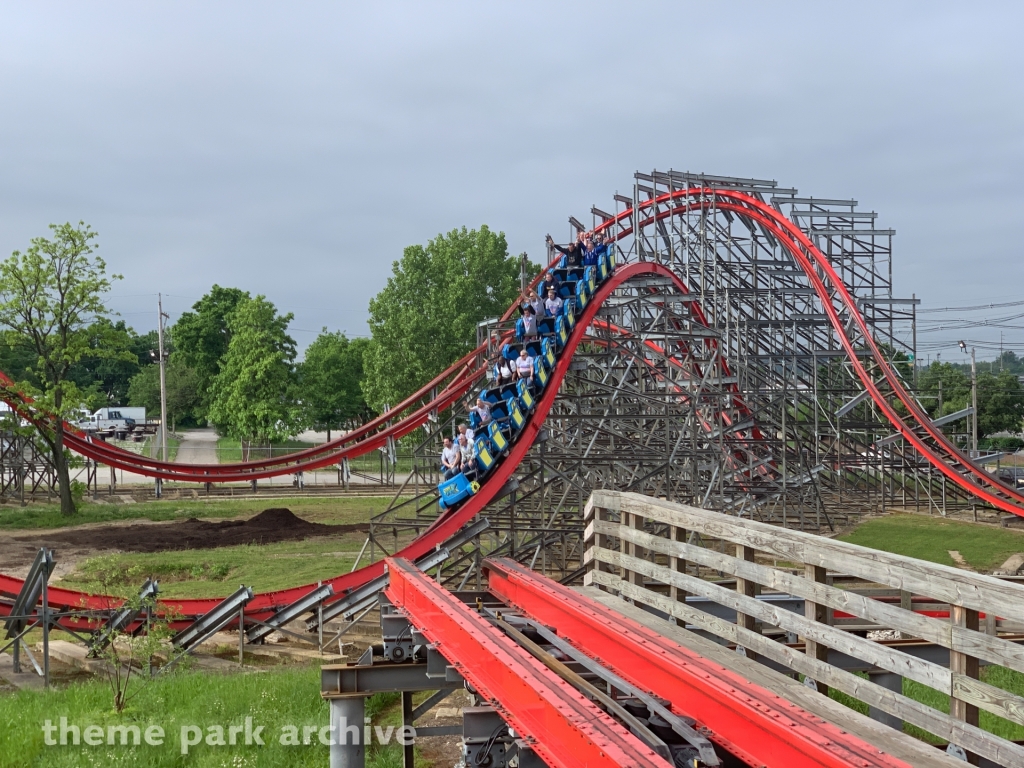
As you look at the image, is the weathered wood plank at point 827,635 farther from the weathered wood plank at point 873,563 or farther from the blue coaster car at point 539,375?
the blue coaster car at point 539,375

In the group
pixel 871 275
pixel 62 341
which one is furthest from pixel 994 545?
pixel 62 341

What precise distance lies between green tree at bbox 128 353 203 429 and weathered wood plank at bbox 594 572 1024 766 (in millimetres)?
66706

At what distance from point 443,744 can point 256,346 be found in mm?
38580

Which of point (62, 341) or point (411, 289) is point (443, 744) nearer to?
point (62, 341)

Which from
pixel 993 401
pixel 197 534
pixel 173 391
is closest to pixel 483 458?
pixel 197 534

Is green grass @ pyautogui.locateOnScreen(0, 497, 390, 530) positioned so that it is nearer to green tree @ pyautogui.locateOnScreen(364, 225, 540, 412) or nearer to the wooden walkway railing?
green tree @ pyautogui.locateOnScreen(364, 225, 540, 412)

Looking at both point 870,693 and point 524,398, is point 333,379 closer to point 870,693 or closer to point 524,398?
point 524,398

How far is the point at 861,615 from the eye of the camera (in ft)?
13.9

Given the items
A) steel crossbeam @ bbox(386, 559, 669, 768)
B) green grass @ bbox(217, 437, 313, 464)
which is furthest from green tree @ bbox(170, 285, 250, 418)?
steel crossbeam @ bbox(386, 559, 669, 768)

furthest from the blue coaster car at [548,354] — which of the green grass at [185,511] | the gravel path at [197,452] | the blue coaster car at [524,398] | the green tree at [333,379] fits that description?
the green tree at [333,379]

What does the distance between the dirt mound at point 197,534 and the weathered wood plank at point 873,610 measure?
18.9 meters

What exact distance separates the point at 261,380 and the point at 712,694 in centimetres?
4214

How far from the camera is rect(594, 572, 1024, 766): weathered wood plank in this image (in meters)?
3.51

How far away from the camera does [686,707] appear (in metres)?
4.32
